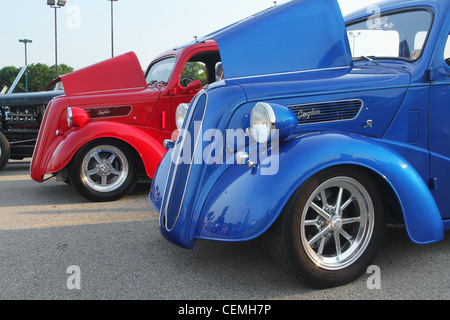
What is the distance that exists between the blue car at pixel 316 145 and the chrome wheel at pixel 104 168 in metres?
2.10

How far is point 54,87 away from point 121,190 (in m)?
4.55

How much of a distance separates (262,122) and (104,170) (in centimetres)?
322

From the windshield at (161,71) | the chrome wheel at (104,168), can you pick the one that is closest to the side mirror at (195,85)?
the windshield at (161,71)

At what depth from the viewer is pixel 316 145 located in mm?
2615

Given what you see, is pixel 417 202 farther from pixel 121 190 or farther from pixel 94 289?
pixel 121 190

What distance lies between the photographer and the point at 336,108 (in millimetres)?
2951

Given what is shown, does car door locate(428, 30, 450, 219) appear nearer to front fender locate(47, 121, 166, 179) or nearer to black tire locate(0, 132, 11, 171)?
front fender locate(47, 121, 166, 179)

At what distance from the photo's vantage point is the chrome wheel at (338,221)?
2.69 m

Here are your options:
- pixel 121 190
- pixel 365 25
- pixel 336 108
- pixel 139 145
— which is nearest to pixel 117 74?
pixel 139 145

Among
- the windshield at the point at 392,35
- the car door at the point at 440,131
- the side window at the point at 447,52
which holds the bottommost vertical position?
the car door at the point at 440,131

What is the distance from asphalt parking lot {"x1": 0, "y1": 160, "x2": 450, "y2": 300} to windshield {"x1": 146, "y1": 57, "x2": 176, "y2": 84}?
2.27 meters

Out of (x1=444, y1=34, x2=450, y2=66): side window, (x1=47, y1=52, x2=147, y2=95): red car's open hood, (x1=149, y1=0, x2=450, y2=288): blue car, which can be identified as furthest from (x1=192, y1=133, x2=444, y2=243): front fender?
(x1=47, y1=52, x2=147, y2=95): red car's open hood

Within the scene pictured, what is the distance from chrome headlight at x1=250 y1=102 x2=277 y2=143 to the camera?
259 cm

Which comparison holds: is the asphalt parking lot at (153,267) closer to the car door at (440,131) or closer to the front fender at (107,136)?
the car door at (440,131)
